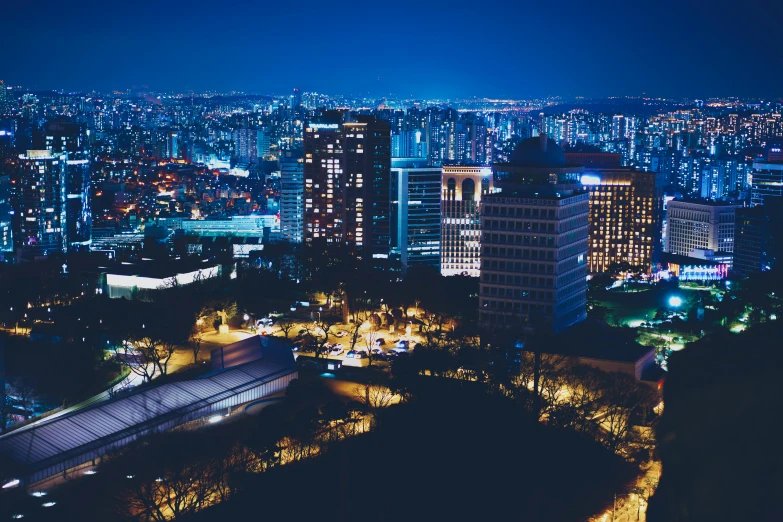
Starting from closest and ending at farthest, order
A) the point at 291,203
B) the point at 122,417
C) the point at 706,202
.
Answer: the point at 122,417
the point at 706,202
the point at 291,203

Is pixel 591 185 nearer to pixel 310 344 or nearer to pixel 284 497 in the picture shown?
pixel 310 344

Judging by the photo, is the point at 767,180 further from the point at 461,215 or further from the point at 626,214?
the point at 461,215

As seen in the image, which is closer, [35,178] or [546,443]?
[546,443]

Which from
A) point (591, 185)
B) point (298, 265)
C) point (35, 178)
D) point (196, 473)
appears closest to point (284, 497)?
point (196, 473)

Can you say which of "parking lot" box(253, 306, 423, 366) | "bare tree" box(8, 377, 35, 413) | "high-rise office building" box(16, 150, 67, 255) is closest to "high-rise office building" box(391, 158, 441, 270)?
"parking lot" box(253, 306, 423, 366)

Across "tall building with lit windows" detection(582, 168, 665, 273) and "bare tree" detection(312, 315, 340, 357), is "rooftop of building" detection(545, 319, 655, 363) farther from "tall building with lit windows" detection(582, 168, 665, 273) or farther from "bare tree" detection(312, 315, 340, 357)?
"tall building with lit windows" detection(582, 168, 665, 273)

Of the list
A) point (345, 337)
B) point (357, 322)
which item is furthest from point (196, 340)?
point (357, 322)
